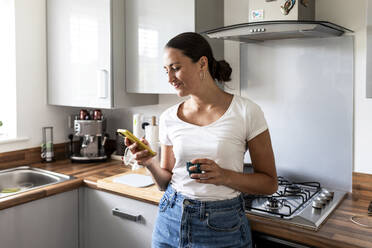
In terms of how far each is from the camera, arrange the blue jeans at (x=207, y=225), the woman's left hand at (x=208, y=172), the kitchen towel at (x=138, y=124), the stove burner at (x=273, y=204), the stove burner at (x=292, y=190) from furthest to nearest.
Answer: the kitchen towel at (x=138, y=124)
the stove burner at (x=292, y=190)
the stove burner at (x=273, y=204)
the blue jeans at (x=207, y=225)
the woman's left hand at (x=208, y=172)

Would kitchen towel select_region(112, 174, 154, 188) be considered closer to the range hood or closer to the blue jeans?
the blue jeans

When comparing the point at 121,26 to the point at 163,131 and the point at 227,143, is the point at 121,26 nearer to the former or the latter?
the point at 163,131

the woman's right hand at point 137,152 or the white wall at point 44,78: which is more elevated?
the white wall at point 44,78

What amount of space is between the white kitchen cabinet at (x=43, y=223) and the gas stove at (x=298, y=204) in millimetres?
995

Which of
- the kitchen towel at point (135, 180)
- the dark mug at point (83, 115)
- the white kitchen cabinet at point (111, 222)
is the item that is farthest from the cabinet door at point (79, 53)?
the white kitchen cabinet at point (111, 222)

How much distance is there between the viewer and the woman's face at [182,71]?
1434 millimetres

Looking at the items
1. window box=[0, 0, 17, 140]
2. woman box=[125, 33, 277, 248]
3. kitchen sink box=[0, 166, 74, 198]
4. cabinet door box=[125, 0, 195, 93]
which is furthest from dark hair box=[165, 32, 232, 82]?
window box=[0, 0, 17, 140]

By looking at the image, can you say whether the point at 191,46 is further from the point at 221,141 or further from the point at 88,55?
the point at 88,55

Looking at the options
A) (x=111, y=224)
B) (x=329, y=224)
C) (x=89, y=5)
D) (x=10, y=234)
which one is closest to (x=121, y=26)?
(x=89, y=5)

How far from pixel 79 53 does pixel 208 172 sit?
57.8 inches

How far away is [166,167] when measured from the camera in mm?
1651

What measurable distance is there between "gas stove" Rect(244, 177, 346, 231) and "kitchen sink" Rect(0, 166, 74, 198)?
1.23 meters

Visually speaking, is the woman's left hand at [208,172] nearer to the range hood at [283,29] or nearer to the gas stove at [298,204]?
the gas stove at [298,204]

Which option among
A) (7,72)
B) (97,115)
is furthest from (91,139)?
(7,72)
